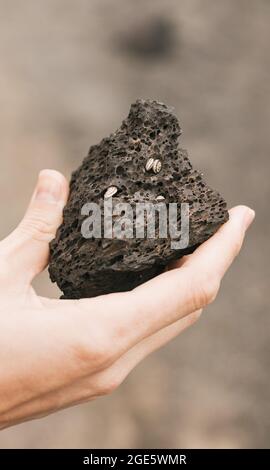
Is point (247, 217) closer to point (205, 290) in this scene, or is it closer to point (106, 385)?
point (205, 290)

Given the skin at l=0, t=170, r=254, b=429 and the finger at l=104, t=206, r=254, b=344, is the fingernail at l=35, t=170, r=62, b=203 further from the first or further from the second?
the finger at l=104, t=206, r=254, b=344

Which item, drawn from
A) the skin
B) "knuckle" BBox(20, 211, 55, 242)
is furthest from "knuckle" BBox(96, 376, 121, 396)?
"knuckle" BBox(20, 211, 55, 242)

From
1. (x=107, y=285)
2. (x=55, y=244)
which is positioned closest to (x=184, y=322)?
(x=107, y=285)

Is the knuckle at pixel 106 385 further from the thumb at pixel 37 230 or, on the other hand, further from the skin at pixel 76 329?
the thumb at pixel 37 230

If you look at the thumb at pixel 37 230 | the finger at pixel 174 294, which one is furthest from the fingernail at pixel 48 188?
the finger at pixel 174 294

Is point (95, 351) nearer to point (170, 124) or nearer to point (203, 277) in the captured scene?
point (203, 277)

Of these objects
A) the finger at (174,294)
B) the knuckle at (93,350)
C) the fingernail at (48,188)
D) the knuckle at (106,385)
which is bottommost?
the knuckle at (106,385)
